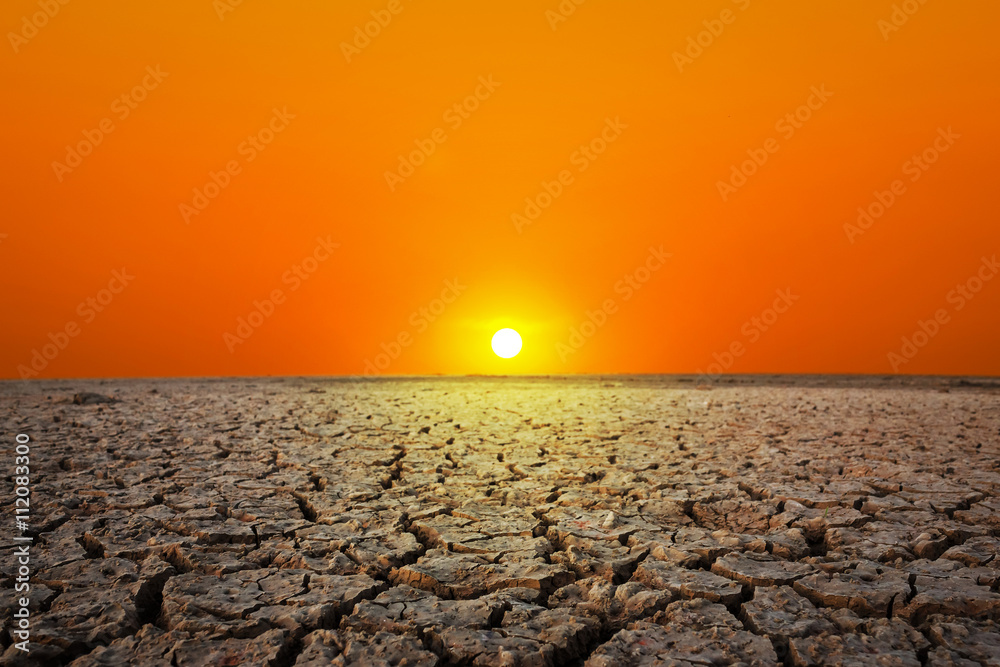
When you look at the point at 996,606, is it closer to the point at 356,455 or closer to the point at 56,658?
the point at 56,658

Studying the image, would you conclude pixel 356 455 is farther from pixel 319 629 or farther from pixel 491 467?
pixel 319 629

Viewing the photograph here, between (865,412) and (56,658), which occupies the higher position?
(865,412)

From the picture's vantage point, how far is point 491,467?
4.02 m

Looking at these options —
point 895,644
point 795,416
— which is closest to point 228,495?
point 895,644

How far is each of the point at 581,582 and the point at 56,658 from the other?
1638 mm

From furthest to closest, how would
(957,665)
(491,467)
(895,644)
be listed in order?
(491,467)
(895,644)
(957,665)

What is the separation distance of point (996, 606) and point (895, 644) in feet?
1.56

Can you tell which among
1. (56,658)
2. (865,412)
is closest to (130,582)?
(56,658)

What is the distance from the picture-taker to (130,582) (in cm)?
218

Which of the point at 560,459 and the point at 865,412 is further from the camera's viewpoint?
the point at 865,412

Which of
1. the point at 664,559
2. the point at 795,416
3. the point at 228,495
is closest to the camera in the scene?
the point at 664,559

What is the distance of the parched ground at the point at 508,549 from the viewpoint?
180cm

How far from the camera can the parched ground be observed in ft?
5.92

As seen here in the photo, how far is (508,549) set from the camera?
8.29 ft
